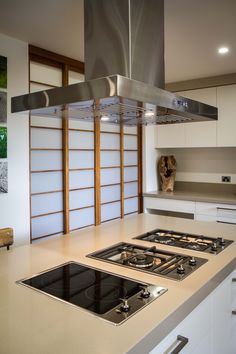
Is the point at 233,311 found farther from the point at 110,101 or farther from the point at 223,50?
the point at 223,50

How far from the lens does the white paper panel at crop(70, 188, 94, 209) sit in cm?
331

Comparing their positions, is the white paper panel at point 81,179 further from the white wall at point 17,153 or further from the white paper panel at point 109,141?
the white wall at point 17,153

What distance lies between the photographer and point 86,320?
1.04 m

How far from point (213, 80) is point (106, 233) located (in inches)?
102

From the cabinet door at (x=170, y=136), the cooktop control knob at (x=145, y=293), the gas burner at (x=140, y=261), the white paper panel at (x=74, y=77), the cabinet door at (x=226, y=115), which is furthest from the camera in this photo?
the cabinet door at (x=170, y=136)

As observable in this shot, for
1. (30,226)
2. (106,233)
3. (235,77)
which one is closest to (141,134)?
(235,77)

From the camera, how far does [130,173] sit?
421 cm

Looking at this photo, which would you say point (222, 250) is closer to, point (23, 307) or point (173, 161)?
point (23, 307)

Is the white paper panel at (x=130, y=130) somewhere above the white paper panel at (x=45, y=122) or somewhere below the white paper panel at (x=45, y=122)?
above

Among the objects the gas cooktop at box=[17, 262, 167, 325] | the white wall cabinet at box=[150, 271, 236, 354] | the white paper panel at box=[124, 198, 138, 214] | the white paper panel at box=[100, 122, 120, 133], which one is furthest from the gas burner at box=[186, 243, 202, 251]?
the white paper panel at box=[124, 198, 138, 214]

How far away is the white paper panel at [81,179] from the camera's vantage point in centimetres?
330

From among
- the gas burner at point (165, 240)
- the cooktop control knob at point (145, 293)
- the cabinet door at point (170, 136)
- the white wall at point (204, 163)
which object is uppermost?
the cabinet door at point (170, 136)

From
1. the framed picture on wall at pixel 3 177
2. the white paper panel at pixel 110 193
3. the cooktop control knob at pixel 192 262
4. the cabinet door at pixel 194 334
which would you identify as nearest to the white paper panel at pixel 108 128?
the white paper panel at pixel 110 193

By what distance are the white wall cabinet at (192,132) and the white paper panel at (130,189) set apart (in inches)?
26.9
